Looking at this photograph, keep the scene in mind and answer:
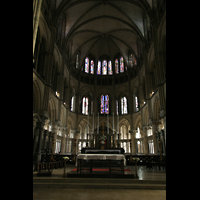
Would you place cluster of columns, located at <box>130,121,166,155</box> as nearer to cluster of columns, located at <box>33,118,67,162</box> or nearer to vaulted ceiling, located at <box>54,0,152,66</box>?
cluster of columns, located at <box>33,118,67,162</box>

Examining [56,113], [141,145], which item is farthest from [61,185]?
[141,145]

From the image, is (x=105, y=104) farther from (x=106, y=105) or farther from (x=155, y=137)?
(x=155, y=137)

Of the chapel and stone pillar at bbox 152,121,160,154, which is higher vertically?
the chapel

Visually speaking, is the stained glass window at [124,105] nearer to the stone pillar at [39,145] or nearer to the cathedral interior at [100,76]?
the cathedral interior at [100,76]

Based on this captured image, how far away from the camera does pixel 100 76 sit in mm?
31844

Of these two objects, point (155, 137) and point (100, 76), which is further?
point (100, 76)

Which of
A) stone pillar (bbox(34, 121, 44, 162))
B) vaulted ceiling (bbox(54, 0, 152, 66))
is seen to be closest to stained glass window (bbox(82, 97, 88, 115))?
vaulted ceiling (bbox(54, 0, 152, 66))

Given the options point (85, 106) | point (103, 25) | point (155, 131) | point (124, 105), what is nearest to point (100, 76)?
point (85, 106)

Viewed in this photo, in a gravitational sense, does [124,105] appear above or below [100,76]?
below

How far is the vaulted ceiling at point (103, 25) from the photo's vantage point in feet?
73.0

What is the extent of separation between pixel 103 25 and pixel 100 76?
30.7 ft

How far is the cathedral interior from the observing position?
1593 cm
